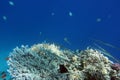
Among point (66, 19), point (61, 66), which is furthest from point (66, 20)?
point (61, 66)

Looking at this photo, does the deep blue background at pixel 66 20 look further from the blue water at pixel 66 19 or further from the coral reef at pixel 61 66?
the coral reef at pixel 61 66

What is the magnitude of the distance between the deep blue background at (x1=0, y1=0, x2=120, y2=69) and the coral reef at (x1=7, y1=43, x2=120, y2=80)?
980 inches

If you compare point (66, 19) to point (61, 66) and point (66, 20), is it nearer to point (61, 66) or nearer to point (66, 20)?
point (66, 20)

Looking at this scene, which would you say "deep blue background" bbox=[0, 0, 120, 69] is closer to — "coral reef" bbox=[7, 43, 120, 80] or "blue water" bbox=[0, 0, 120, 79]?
"blue water" bbox=[0, 0, 120, 79]

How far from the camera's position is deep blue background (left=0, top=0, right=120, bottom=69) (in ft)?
107

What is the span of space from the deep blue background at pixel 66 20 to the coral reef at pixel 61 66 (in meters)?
24.9

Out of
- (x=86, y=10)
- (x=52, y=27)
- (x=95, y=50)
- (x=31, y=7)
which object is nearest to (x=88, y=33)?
(x=86, y=10)

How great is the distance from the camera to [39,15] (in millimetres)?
38312

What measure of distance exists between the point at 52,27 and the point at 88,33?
19.3 feet

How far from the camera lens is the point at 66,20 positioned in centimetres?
3950

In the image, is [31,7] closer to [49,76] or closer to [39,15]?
[39,15]

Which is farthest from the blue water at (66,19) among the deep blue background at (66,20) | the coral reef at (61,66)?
the coral reef at (61,66)

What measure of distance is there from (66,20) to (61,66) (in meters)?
34.9

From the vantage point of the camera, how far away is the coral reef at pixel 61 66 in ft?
14.9
